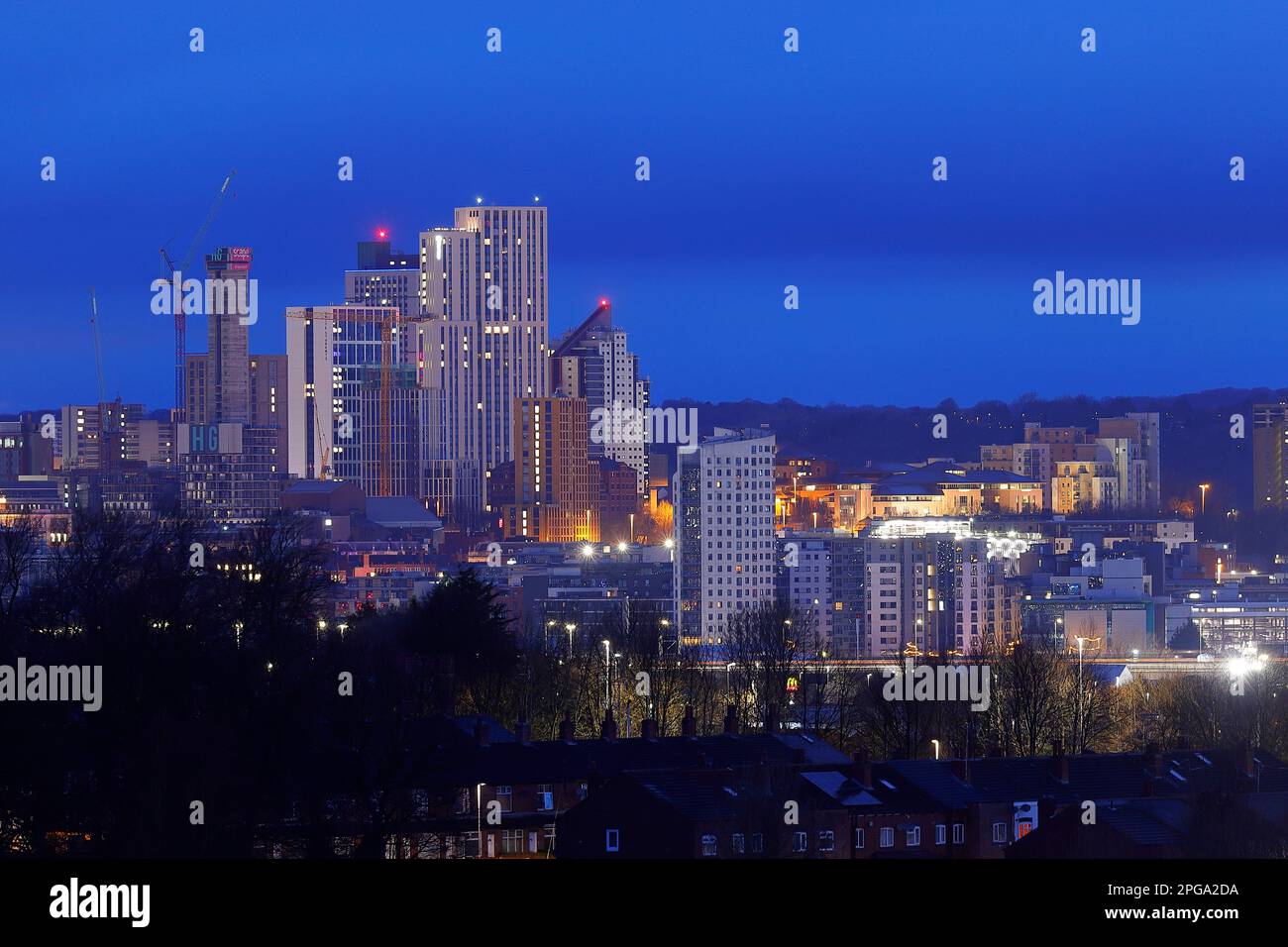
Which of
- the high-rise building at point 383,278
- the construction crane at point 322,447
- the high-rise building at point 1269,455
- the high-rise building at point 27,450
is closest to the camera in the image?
the high-rise building at point 1269,455

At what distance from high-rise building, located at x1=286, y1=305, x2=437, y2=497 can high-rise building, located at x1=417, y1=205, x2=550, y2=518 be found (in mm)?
3145

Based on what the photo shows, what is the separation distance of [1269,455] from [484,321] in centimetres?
6420

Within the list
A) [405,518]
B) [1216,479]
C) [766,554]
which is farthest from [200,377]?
[766,554]

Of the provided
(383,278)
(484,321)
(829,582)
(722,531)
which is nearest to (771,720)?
(829,582)

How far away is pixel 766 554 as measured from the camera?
304 ft

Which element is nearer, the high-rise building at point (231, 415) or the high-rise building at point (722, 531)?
the high-rise building at point (722, 531)

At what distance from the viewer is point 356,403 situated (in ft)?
527

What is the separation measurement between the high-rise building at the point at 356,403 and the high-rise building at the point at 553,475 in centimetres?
1274

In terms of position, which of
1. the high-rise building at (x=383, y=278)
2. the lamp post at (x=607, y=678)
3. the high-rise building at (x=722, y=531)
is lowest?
the lamp post at (x=607, y=678)

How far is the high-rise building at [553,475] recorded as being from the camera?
136 meters

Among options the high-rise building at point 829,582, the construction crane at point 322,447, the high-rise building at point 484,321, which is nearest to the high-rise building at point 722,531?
the high-rise building at point 829,582

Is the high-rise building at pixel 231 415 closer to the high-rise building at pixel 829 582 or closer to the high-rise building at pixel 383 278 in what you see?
the high-rise building at pixel 383 278
